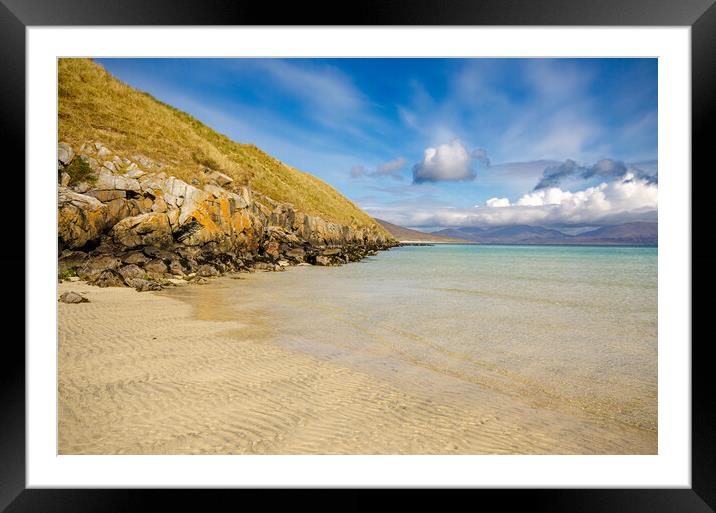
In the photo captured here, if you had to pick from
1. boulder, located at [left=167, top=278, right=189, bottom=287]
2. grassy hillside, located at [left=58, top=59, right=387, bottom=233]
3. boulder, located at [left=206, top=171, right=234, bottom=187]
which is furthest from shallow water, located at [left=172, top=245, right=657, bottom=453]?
grassy hillside, located at [left=58, top=59, right=387, bottom=233]

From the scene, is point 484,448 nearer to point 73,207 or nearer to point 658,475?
point 658,475

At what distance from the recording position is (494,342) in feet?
24.9

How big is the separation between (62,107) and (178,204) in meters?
14.4

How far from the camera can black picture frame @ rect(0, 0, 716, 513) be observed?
2527mm

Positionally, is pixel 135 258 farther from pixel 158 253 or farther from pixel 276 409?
pixel 276 409

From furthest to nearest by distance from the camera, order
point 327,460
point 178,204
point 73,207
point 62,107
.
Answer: point 62,107, point 178,204, point 73,207, point 327,460

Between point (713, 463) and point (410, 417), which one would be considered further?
point (410, 417)

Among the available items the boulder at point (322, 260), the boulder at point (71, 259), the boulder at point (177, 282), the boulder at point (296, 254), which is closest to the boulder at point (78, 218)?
the boulder at point (71, 259)

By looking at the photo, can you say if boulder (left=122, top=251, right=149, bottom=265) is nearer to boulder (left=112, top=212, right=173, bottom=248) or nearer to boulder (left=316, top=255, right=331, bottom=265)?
boulder (left=112, top=212, right=173, bottom=248)

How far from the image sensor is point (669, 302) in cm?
299

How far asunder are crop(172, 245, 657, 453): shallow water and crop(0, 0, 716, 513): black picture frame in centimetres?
123
